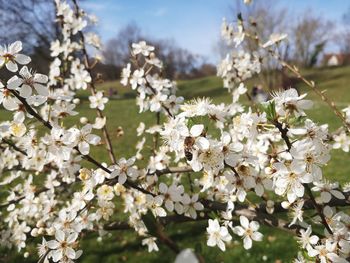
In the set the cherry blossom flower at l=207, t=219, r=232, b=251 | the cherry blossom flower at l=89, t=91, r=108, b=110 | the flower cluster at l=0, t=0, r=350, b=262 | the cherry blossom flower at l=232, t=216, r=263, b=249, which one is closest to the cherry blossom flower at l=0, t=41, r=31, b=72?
the flower cluster at l=0, t=0, r=350, b=262

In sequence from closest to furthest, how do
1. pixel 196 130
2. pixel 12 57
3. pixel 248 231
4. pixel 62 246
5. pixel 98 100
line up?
pixel 196 130
pixel 12 57
pixel 62 246
pixel 248 231
pixel 98 100

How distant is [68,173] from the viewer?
2.60 m

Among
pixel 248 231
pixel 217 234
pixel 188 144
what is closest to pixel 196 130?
pixel 188 144

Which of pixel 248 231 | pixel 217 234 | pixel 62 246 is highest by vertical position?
pixel 62 246

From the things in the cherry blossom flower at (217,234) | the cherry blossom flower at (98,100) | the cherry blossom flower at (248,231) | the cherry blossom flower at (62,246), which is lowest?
the cherry blossom flower at (248,231)

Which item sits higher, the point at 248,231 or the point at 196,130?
the point at 196,130

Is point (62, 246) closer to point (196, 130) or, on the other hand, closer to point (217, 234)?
point (217, 234)

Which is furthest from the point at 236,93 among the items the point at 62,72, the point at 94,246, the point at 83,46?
the point at 94,246

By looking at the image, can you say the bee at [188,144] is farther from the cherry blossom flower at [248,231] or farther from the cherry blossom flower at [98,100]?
the cherry blossom flower at [98,100]

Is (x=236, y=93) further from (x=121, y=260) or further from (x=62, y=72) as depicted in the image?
(x=121, y=260)

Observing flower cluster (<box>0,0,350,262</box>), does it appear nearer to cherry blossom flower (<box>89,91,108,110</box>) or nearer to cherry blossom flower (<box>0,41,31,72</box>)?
cherry blossom flower (<box>0,41,31,72</box>)

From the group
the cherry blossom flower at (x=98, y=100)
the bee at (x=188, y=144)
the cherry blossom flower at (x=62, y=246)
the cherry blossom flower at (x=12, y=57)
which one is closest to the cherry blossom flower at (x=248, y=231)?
the bee at (x=188, y=144)

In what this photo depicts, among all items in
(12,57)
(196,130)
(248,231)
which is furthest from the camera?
(248,231)

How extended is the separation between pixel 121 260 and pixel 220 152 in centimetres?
320
